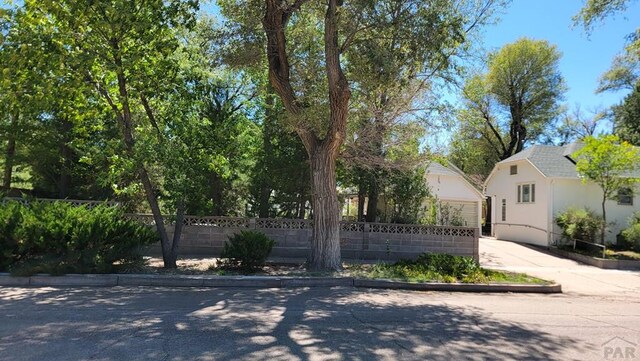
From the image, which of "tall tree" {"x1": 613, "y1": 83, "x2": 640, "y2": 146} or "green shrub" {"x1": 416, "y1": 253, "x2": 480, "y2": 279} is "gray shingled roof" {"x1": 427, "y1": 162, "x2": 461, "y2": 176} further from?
"green shrub" {"x1": 416, "y1": 253, "x2": 480, "y2": 279}

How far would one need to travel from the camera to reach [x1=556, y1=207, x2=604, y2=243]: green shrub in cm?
1981

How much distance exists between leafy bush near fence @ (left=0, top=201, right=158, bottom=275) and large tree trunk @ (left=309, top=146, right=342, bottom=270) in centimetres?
448

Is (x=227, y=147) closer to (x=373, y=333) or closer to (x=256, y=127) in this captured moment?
(x=256, y=127)

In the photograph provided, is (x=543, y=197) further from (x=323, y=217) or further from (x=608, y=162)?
(x=323, y=217)

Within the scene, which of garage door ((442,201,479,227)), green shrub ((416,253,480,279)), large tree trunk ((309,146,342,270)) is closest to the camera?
green shrub ((416,253,480,279))

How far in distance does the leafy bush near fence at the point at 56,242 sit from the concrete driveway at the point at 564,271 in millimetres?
10637

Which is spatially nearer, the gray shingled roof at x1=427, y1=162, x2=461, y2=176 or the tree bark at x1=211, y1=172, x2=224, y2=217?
the tree bark at x1=211, y1=172, x2=224, y2=217

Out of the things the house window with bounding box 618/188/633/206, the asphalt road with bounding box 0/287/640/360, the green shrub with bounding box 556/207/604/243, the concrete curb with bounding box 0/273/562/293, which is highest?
the house window with bounding box 618/188/633/206

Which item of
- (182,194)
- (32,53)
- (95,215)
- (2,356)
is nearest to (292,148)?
(182,194)

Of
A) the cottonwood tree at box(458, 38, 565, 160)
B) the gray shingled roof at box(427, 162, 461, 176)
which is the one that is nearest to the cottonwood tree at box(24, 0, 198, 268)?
the gray shingled roof at box(427, 162, 461, 176)

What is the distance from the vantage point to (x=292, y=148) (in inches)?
656

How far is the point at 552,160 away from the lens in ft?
80.7

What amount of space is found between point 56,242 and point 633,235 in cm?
1989

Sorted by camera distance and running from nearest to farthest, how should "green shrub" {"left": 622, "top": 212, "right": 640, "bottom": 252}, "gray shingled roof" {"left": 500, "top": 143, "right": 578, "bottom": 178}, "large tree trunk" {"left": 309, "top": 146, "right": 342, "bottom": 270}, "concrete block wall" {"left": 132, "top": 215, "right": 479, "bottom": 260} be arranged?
"large tree trunk" {"left": 309, "top": 146, "right": 342, "bottom": 270}
"concrete block wall" {"left": 132, "top": 215, "right": 479, "bottom": 260}
"green shrub" {"left": 622, "top": 212, "right": 640, "bottom": 252}
"gray shingled roof" {"left": 500, "top": 143, "right": 578, "bottom": 178}
